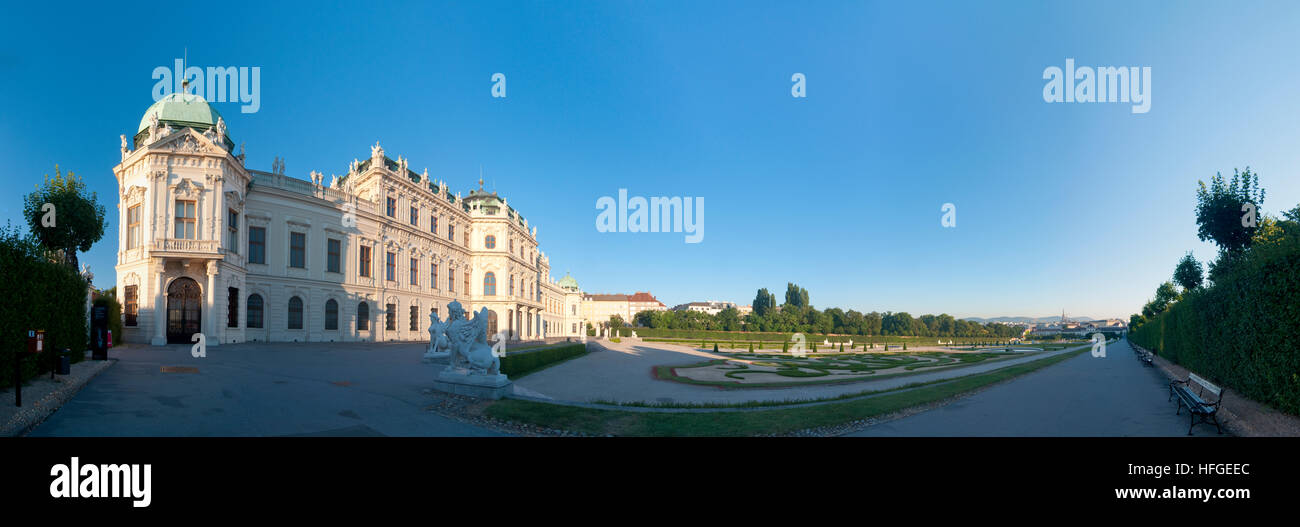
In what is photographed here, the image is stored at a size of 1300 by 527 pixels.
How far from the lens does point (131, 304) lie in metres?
26.6

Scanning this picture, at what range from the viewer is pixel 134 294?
87.1ft

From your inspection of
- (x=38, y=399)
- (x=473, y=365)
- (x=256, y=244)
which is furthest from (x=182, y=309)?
(x=473, y=365)

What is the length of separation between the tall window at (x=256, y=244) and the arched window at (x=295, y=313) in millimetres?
3321

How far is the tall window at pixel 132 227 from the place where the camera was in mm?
26703

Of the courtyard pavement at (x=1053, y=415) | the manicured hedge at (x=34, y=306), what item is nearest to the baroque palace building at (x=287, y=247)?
the manicured hedge at (x=34, y=306)

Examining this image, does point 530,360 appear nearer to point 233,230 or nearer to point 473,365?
point 473,365

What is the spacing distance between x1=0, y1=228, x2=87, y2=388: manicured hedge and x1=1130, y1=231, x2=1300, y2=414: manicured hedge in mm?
24299

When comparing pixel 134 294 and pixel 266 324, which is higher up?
pixel 134 294

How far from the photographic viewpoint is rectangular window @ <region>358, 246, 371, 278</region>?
129 ft
